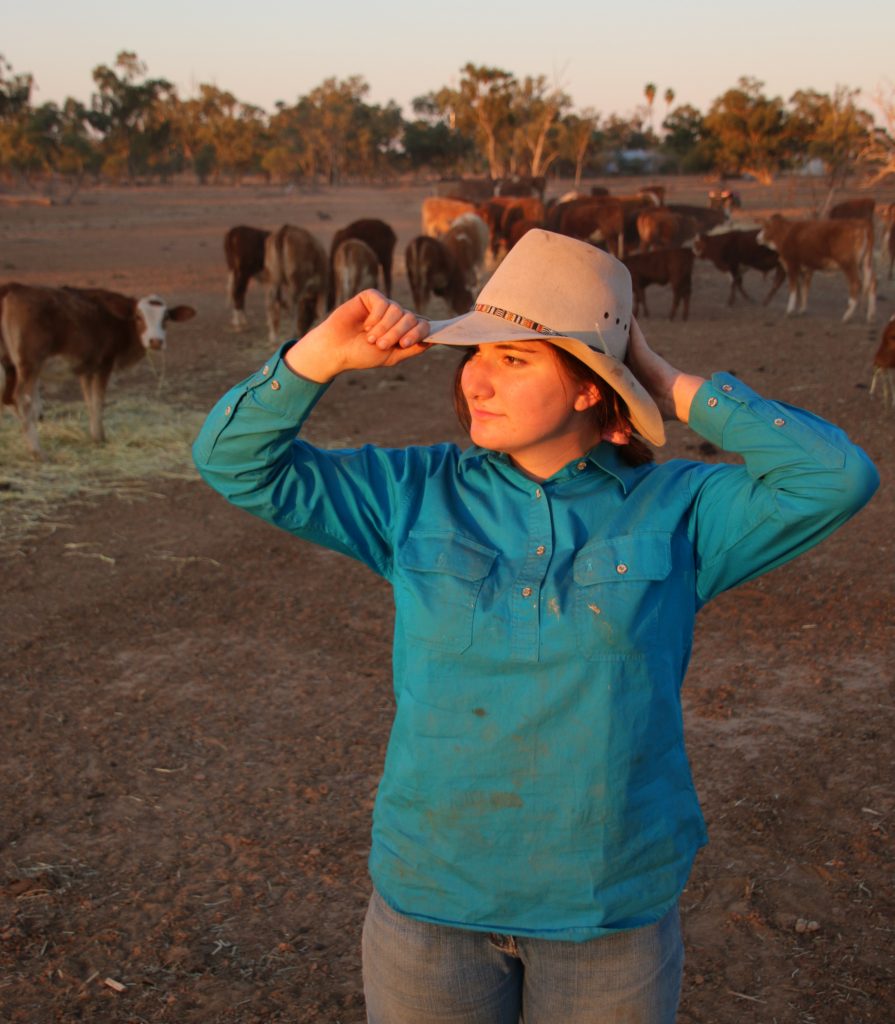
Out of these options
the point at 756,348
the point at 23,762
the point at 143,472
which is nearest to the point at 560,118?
Answer: the point at 756,348

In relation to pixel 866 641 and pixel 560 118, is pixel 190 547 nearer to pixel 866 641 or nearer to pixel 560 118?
pixel 866 641

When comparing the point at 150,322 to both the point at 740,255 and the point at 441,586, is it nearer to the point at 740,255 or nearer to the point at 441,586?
the point at 441,586

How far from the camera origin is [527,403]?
1.97 metres

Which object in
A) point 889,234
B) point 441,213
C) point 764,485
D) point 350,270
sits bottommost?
point 350,270

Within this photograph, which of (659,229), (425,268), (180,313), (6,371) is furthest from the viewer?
(659,229)

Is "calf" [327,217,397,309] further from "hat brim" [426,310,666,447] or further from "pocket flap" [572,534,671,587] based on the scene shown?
"pocket flap" [572,534,671,587]

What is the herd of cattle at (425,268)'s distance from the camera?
29.3ft

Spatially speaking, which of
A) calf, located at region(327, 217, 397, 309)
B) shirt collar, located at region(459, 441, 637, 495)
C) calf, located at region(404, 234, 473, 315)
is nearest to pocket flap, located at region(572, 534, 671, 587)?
shirt collar, located at region(459, 441, 637, 495)

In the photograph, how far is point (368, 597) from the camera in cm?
619

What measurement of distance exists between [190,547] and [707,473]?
534cm

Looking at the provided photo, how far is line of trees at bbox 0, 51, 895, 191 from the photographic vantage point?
48594 mm

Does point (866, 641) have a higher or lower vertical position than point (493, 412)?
lower

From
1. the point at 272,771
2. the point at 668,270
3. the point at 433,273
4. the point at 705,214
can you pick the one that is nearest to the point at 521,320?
the point at 272,771

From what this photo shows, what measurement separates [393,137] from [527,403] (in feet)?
286
